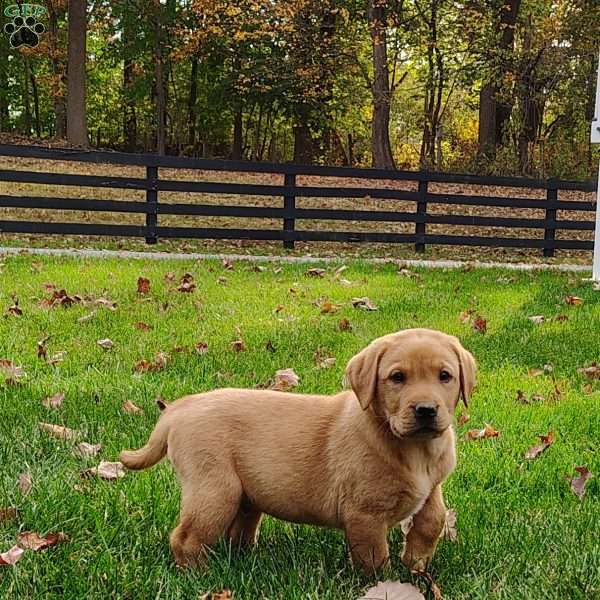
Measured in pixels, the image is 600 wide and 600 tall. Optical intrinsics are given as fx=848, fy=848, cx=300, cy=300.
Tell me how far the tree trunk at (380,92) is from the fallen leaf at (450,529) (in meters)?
20.8

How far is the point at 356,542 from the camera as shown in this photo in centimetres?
243

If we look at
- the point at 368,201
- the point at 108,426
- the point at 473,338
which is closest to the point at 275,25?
the point at 368,201

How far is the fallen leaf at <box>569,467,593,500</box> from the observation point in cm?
328

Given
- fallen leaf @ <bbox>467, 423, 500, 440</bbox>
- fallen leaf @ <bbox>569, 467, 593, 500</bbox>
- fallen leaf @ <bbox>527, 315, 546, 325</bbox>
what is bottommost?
fallen leaf @ <bbox>569, 467, 593, 500</bbox>

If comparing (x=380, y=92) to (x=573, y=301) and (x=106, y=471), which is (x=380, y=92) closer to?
(x=573, y=301)

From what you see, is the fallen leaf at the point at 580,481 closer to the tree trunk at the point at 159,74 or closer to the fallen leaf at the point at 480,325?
the fallen leaf at the point at 480,325

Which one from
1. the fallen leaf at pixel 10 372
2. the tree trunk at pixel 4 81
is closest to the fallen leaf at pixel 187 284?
the fallen leaf at pixel 10 372

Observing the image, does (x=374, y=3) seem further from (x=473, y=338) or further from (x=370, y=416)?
(x=370, y=416)

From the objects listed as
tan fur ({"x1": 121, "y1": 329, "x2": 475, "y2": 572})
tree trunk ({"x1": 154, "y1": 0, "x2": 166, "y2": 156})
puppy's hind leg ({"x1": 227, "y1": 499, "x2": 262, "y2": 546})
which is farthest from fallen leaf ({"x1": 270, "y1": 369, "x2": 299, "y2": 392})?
tree trunk ({"x1": 154, "y1": 0, "x2": 166, "y2": 156})

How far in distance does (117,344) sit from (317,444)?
320 centimetres

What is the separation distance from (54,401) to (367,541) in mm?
2257

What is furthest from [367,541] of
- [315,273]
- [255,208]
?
[255,208]

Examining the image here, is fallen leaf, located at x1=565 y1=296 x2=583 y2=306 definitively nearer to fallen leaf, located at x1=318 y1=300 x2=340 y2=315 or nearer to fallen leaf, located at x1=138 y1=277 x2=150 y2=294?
fallen leaf, located at x1=318 y1=300 x2=340 y2=315

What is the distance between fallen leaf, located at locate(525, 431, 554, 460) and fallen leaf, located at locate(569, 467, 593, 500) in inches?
9.6
